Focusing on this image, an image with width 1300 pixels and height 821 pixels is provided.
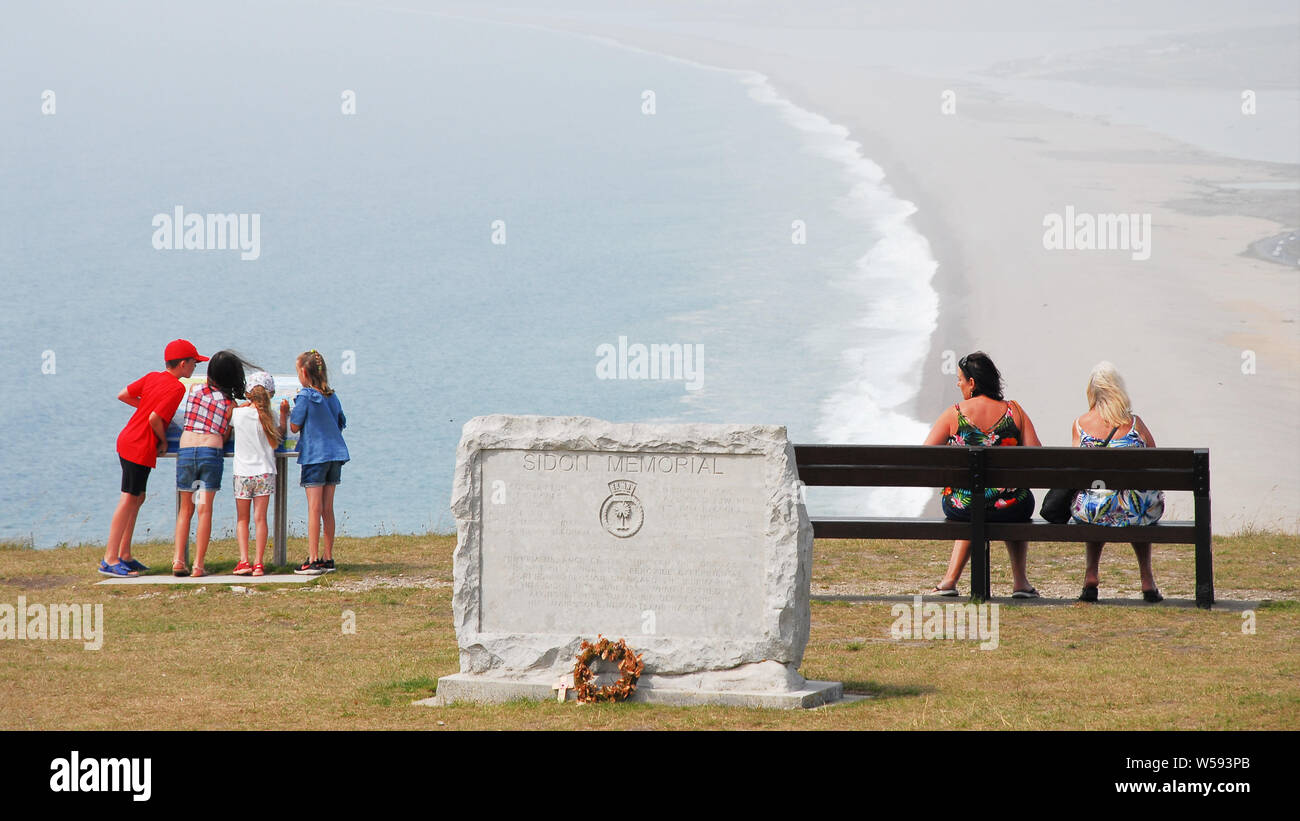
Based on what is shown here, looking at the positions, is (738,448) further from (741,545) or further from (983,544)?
(983,544)

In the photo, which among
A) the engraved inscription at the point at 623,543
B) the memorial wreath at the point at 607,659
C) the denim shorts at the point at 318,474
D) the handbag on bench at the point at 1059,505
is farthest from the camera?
the denim shorts at the point at 318,474

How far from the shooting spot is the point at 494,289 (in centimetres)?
5334

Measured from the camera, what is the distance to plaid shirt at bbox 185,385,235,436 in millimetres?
10422

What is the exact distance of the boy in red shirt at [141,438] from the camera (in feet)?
34.4

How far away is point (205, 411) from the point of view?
10422 mm

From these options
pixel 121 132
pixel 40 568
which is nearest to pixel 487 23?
pixel 121 132

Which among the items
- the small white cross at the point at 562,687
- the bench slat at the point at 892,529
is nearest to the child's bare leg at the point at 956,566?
the bench slat at the point at 892,529

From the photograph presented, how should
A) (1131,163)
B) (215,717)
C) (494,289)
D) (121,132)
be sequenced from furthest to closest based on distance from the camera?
1. (121,132)
2. (494,289)
3. (1131,163)
4. (215,717)

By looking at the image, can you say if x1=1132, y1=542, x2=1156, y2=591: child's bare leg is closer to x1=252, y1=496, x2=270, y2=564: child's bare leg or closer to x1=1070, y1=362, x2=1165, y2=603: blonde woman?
x1=1070, y1=362, x2=1165, y2=603: blonde woman

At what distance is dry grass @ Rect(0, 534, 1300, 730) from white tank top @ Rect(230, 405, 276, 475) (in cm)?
91

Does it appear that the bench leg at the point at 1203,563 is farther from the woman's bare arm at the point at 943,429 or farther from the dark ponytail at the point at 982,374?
the woman's bare arm at the point at 943,429

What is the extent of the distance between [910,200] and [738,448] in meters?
45.0

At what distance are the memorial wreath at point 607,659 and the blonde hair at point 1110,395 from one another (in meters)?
4.39

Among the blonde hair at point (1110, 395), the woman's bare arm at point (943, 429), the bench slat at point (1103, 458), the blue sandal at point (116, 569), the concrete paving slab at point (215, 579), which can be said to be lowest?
the concrete paving slab at point (215, 579)
